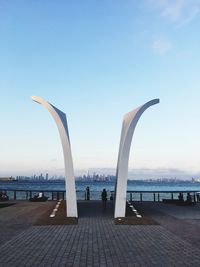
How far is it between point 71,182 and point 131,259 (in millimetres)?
8300

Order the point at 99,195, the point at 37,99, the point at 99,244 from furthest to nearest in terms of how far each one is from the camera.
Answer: the point at 99,195
the point at 37,99
the point at 99,244

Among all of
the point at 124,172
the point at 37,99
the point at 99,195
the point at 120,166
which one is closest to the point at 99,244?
the point at 124,172

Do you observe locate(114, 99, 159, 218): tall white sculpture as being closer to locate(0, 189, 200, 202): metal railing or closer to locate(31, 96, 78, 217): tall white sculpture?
locate(31, 96, 78, 217): tall white sculpture

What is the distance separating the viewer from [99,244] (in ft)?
31.7

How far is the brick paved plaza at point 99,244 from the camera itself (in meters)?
7.82

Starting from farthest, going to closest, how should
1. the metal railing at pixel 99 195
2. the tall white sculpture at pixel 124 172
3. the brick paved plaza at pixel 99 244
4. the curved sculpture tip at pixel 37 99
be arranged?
the metal railing at pixel 99 195, the curved sculpture tip at pixel 37 99, the tall white sculpture at pixel 124 172, the brick paved plaza at pixel 99 244

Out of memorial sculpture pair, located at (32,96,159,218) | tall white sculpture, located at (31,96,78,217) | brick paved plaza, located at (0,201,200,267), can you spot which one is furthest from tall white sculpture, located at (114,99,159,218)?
tall white sculpture, located at (31,96,78,217)

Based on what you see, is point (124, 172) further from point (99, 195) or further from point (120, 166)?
point (99, 195)

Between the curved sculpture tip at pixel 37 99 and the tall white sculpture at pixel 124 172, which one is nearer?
the tall white sculpture at pixel 124 172

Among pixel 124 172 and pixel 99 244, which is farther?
pixel 124 172

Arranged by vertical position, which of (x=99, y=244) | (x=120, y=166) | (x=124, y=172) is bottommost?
(x=99, y=244)

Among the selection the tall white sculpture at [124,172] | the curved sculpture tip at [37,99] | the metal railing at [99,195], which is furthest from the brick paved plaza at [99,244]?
the metal railing at [99,195]

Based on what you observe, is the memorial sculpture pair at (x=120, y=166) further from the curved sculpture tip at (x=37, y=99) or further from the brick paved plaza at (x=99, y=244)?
the brick paved plaza at (x=99, y=244)

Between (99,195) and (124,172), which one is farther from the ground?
(124,172)
